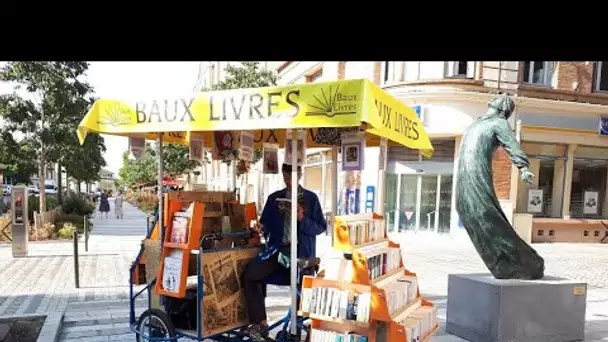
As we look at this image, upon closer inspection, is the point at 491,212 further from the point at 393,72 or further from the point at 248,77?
the point at 248,77

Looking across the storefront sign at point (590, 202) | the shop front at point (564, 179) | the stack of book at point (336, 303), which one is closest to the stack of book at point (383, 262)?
the stack of book at point (336, 303)

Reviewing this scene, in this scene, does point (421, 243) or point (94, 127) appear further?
point (421, 243)

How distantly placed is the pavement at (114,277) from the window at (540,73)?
588 centimetres

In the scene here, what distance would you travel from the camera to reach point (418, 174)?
14898 mm

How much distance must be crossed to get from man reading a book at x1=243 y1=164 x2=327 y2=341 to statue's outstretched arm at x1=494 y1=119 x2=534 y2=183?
231 centimetres

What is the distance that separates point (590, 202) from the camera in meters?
15.8

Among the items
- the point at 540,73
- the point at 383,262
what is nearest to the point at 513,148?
the point at 383,262

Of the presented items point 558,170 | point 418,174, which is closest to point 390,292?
point 418,174

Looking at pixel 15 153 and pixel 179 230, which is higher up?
pixel 15 153

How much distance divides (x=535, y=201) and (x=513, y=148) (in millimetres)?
12206

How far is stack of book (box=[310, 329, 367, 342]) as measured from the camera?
3.37m

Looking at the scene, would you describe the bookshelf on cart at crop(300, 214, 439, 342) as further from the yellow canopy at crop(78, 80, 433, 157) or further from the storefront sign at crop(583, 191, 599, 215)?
the storefront sign at crop(583, 191, 599, 215)
